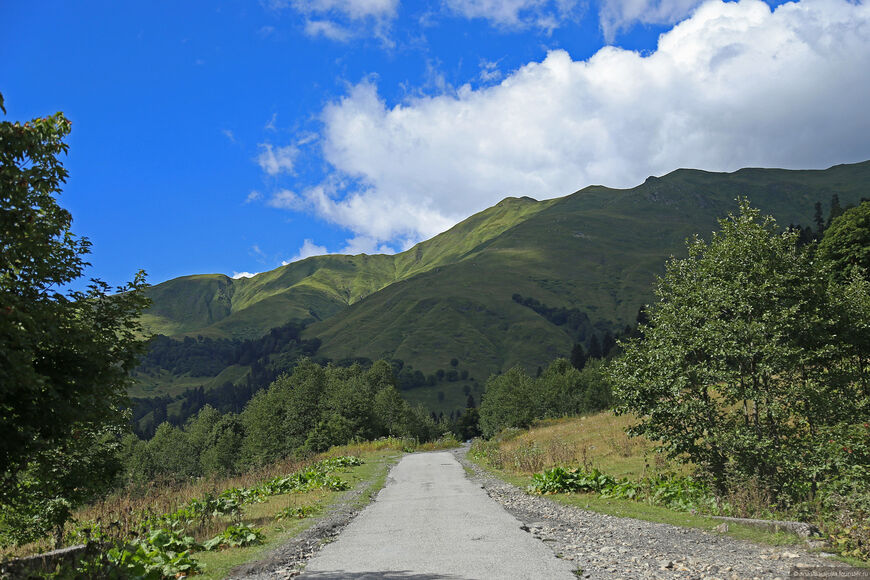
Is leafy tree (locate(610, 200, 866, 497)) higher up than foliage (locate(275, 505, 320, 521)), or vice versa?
leafy tree (locate(610, 200, 866, 497))

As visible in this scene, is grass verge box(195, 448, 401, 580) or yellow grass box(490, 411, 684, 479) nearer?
grass verge box(195, 448, 401, 580)

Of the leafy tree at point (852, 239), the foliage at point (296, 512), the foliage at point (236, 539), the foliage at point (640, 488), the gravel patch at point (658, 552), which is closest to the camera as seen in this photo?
the gravel patch at point (658, 552)

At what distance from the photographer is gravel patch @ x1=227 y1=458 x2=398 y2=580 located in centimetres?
1056

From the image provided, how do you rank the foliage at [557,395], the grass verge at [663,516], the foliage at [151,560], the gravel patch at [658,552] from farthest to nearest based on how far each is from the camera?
the foliage at [557,395], the grass verge at [663,516], the foliage at [151,560], the gravel patch at [658,552]

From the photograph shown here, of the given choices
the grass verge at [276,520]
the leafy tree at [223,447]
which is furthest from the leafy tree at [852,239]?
the leafy tree at [223,447]

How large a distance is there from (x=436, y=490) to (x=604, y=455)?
529 inches

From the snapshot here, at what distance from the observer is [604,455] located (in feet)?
110

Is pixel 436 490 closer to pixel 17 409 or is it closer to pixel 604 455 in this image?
pixel 604 455

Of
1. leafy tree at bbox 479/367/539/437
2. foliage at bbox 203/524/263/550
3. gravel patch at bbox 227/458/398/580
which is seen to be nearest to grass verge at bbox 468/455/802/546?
gravel patch at bbox 227/458/398/580

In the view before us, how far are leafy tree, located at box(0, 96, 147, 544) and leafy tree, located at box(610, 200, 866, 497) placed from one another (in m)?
15.9

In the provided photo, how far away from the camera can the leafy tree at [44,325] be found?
24.9 feet

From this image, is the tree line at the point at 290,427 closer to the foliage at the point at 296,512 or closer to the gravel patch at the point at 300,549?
the foliage at the point at 296,512

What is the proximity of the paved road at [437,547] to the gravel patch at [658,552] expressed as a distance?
2.23 feet

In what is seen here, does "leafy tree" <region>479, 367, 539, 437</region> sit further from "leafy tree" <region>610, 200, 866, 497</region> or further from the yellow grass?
"leafy tree" <region>610, 200, 866, 497</region>
